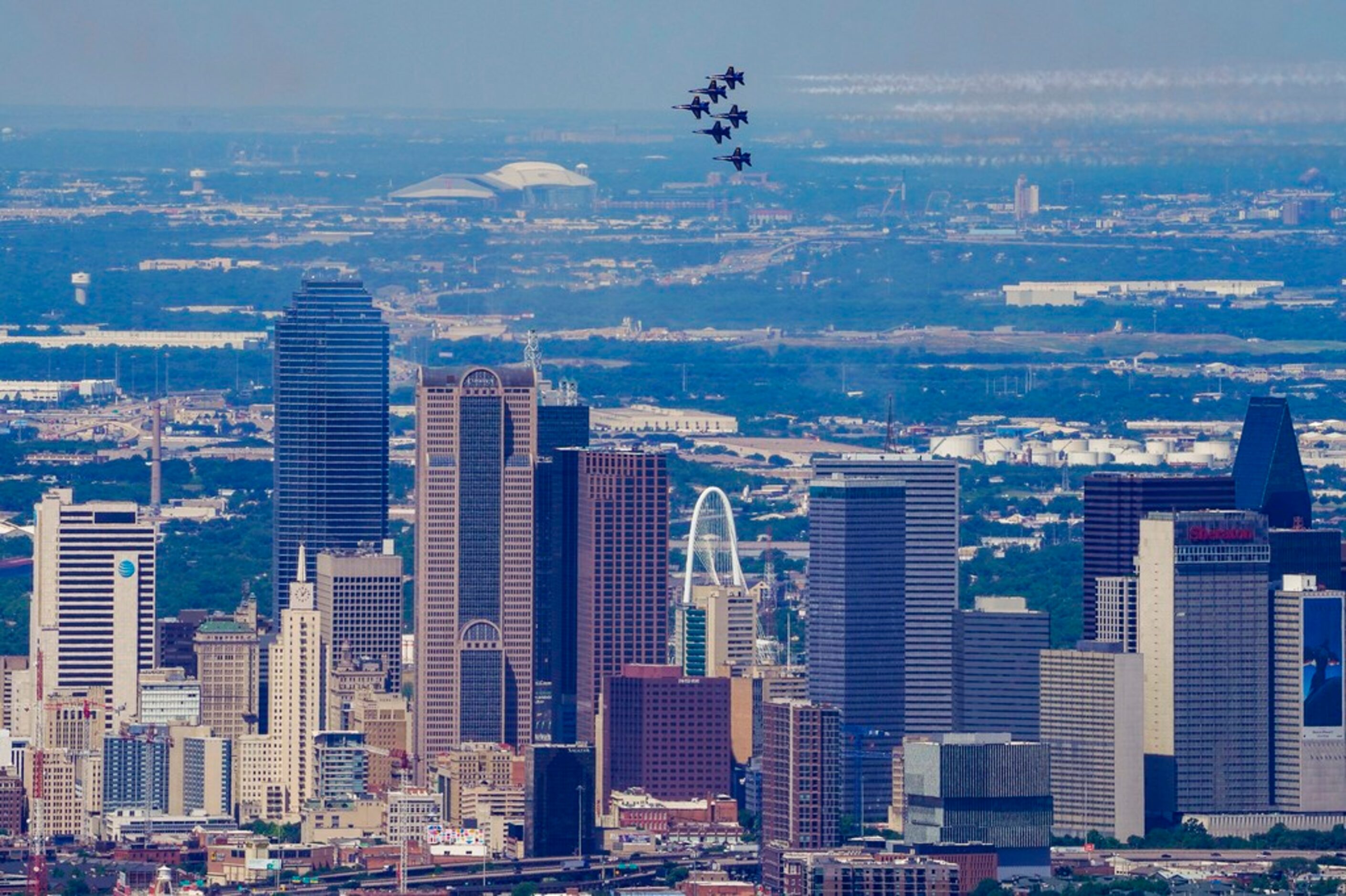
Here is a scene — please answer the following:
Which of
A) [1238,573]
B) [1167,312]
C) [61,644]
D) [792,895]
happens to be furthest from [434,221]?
[792,895]

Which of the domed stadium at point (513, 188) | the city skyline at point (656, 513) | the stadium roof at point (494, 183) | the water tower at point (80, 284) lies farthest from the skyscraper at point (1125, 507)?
the water tower at point (80, 284)

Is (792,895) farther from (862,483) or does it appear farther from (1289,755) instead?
(862,483)

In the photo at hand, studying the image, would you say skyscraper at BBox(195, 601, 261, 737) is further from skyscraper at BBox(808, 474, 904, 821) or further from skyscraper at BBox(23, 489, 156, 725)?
skyscraper at BBox(808, 474, 904, 821)

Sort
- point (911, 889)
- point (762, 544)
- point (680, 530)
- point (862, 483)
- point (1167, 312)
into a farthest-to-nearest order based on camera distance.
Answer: point (1167, 312), point (762, 544), point (680, 530), point (862, 483), point (911, 889)

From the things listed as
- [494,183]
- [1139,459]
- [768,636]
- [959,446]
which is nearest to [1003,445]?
[959,446]

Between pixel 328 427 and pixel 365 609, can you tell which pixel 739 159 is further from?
pixel 328 427
